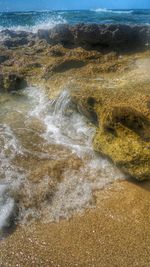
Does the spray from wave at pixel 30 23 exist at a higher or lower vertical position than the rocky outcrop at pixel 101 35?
lower

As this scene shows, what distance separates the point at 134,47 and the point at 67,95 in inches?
173

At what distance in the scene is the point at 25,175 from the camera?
13.0 ft

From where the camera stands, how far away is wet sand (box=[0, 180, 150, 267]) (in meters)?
A: 2.82

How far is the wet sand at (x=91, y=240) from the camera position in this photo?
2.82 metres

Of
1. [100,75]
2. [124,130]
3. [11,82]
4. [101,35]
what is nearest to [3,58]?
[11,82]

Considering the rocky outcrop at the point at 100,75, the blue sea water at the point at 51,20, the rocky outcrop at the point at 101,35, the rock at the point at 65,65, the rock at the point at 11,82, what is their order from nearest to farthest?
the rocky outcrop at the point at 100,75, the rock at the point at 11,82, the rock at the point at 65,65, the rocky outcrop at the point at 101,35, the blue sea water at the point at 51,20

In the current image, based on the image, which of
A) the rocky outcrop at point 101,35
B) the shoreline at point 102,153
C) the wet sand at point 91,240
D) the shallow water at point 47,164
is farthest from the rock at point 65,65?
the wet sand at point 91,240

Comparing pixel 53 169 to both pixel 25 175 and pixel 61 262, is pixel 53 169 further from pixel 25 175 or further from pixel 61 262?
pixel 61 262

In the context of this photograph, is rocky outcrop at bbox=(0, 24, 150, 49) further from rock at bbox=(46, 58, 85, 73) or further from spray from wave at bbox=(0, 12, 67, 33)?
spray from wave at bbox=(0, 12, 67, 33)

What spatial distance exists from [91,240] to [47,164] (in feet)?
4.87

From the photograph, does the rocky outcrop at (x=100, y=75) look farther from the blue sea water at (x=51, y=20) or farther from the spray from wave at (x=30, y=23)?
the blue sea water at (x=51, y=20)

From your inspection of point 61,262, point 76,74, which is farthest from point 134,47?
point 61,262

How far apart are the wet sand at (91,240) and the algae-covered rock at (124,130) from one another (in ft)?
1.72

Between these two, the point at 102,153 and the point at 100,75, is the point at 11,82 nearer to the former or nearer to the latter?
the point at 100,75
